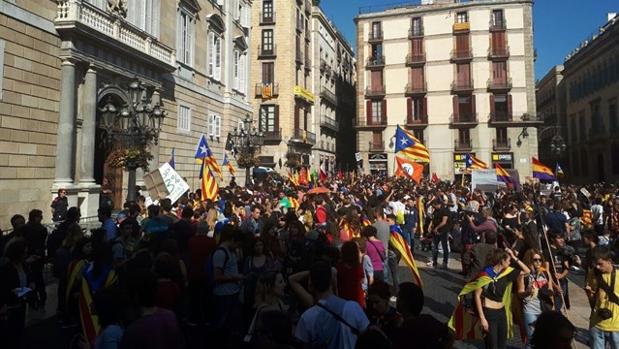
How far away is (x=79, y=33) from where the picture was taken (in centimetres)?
1460

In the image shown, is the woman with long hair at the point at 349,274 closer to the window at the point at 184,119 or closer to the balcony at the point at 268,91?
the window at the point at 184,119

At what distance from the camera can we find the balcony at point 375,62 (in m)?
47.0

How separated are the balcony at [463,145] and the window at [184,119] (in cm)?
3013

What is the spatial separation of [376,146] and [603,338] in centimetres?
4262

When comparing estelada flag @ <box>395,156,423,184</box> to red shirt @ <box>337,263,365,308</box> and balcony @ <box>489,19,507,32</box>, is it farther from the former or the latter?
balcony @ <box>489,19,507,32</box>

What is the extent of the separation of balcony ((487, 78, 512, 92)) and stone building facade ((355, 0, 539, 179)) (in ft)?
A: 0.31

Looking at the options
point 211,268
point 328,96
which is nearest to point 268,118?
point 328,96

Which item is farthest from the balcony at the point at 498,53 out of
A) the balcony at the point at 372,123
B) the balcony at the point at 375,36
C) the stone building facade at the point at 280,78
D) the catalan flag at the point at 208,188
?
the catalan flag at the point at 208,188

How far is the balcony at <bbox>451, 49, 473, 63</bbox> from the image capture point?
146 ft

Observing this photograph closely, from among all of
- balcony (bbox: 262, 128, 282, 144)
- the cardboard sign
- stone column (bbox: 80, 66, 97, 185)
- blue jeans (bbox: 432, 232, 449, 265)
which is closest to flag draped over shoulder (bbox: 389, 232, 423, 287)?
blue jeans (bbox: 432, 232, 449, 265)

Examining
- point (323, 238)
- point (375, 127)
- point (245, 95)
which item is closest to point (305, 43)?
point (375, 127)

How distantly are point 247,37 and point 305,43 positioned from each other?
46.4 feet

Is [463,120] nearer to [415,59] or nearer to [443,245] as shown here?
[415,59]

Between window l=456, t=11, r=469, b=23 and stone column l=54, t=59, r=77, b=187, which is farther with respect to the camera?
window l=456, t=11, r=469, b=23
